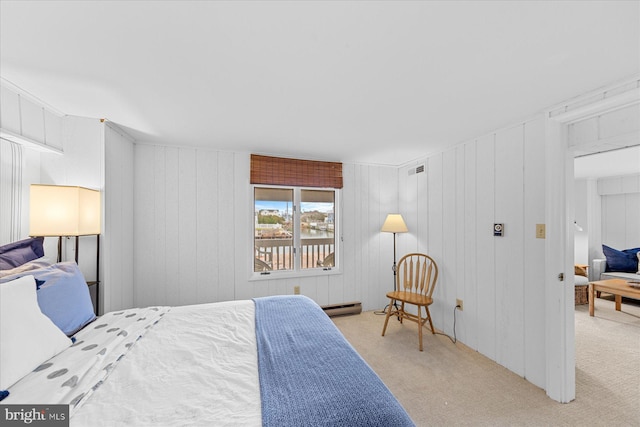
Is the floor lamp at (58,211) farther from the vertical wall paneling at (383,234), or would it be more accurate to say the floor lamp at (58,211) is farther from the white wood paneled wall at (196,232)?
the vertical wall paneling at (383,234)

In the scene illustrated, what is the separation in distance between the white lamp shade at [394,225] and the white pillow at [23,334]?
347 cm

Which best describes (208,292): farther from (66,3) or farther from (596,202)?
(596,202)

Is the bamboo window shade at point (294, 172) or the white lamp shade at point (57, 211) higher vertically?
the bamboo window shade at point (294, 172)

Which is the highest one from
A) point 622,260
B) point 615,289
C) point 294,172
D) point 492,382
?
point 294,172

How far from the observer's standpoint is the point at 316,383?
117cm

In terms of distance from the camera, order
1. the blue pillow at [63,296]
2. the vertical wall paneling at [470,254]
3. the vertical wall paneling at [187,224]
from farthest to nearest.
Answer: the vertical wall paneling at [187,224] → the vertical wall paneling at [470,254] → the blue pillow at [63,296]

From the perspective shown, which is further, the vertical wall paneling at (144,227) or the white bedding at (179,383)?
the vertical wall paneling at (144,227)

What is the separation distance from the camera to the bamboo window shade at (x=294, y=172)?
3520 millimetres

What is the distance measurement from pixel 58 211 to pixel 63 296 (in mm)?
776

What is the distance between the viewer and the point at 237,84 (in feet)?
5.92

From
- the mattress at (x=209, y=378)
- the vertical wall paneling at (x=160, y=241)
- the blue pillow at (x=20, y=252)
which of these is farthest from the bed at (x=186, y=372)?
the vertical wall paneling at (x=160, y=241)

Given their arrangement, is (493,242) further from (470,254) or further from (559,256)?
(559,256)

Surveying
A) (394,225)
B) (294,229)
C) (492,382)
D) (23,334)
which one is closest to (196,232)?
(294,229)

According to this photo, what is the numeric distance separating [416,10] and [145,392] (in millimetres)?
2057
